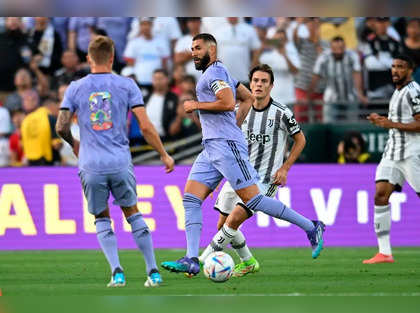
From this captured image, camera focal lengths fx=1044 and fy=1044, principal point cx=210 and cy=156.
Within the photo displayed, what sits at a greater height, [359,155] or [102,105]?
[102,105]

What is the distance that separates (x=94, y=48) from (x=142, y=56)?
26.4 feet

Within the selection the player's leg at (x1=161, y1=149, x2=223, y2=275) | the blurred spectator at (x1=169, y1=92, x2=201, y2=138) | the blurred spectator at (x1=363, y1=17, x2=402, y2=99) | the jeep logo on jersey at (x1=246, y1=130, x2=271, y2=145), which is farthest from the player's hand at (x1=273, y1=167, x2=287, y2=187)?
the blurred spectator at (x1=363, y1=17, x2=402, y2=99)

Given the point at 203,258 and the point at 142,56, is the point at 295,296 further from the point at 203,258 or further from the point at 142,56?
the point at 142,56

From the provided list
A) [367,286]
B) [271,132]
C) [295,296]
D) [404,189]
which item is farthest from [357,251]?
[295,296]

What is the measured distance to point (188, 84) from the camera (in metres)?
15.9

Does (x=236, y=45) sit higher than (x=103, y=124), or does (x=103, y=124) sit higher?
(x=236, y=45)

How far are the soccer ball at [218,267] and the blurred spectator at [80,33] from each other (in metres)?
7.81

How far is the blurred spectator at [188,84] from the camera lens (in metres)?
15.8

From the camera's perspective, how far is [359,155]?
581 inches

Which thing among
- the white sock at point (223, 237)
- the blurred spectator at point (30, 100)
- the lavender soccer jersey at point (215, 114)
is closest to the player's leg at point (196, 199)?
the lavender soccer jersey at point (215, 114)

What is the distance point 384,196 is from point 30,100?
6.79 m

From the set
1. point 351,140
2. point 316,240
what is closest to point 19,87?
point 351,140

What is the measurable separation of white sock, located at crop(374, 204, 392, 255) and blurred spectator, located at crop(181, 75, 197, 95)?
530cm

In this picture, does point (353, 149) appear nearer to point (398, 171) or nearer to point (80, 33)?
point (398, 171)
